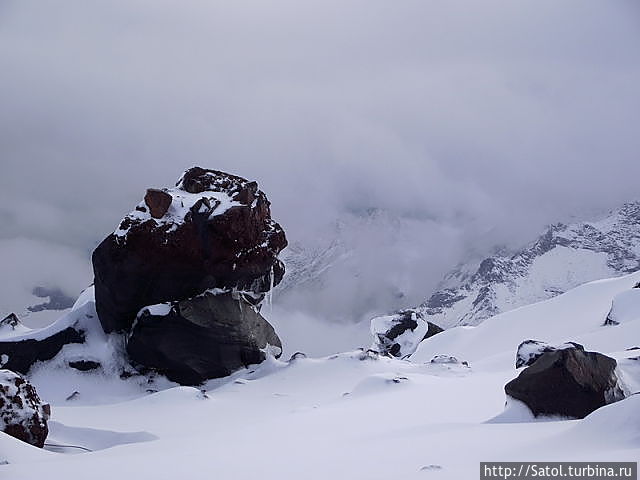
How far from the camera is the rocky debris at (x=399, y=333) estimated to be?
5853 cm

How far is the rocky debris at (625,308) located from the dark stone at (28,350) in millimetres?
33527

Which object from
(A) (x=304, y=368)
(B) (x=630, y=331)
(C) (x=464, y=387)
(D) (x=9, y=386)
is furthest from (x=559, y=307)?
(D) (x=9, y=386)

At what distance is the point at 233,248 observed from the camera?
35.8 metres

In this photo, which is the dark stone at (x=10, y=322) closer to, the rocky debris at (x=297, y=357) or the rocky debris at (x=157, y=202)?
the rocky debris at (x=157, y=202)

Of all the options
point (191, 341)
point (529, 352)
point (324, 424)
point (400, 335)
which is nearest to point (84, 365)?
point (191, 341)

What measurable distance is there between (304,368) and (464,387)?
1113cm

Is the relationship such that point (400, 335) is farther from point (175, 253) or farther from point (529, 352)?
point (529, 352)

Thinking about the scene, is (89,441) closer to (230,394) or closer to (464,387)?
(230,394)

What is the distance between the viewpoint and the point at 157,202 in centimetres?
3584

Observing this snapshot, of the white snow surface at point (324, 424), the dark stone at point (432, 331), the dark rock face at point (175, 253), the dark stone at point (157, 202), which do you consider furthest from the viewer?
the dark stone at point (432, 331)

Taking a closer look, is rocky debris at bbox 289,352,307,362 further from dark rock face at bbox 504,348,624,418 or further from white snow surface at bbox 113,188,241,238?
dark rock face at bbox 504,348,624,418

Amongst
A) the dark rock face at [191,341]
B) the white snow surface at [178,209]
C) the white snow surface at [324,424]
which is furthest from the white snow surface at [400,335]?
the white snow surface at [178,209]

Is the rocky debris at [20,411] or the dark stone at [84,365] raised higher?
the rocky debris at [20,411]

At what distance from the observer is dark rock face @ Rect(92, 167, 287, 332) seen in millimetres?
34844
